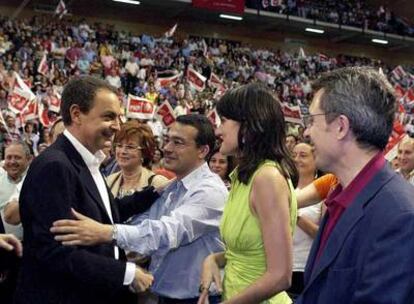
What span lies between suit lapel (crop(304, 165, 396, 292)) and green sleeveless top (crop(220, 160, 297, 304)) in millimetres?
499

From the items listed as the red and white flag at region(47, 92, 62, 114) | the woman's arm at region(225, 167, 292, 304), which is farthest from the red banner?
the woman's arm at region(225, 167, 292, 304)

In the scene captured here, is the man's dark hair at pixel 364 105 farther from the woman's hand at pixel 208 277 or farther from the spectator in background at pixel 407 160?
the spectator in background at pixel 407 160

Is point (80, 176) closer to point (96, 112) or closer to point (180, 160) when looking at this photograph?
point (96, 112)

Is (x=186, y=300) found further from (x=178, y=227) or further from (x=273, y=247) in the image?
(x=273, y=247)

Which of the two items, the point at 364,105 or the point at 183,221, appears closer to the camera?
the point at 364,105

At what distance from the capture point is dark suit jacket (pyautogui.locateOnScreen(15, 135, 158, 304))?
2.07 meters

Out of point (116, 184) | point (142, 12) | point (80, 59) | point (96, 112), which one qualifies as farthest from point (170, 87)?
point (96, 112)

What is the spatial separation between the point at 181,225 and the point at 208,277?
0.81ft

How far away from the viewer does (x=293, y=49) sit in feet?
95.7

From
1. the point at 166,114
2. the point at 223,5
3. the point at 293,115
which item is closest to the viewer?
the point at 166,114

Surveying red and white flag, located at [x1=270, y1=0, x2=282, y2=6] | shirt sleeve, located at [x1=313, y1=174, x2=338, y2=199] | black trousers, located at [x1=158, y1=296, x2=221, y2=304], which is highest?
red and white flag, located at [x1=270, y1=0, x2=282, y2=6]

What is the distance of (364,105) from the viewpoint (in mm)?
1564

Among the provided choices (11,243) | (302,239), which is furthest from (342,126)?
(302,239)

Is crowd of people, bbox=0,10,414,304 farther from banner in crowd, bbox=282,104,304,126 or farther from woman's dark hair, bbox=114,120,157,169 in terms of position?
banner in crowd, bbox=282,104,304,126
